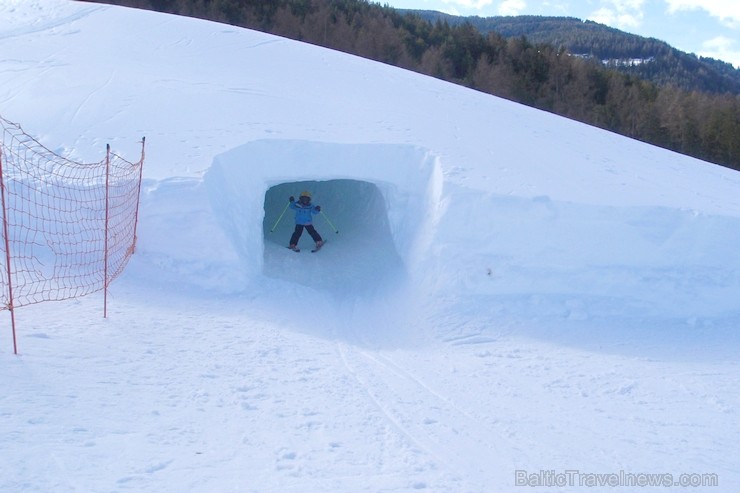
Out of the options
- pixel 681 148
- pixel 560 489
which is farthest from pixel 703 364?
pixel 681 148

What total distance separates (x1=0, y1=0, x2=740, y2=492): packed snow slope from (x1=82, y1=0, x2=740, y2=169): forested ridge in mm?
22481

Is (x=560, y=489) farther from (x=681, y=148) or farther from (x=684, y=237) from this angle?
(x=681, y=148)

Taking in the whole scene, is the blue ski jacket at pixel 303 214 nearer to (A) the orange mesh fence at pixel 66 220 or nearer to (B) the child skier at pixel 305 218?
(B) the child skier at pixel 305 218

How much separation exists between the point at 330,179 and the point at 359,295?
6.77 feet

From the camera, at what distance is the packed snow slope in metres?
4.49

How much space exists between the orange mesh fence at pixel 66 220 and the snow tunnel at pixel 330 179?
3.97 ft

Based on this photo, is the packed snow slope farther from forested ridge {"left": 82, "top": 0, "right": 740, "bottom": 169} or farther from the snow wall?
forested ridge {"left": 82, "top": 0, "right": 740, "bottom": 169}

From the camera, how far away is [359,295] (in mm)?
9070

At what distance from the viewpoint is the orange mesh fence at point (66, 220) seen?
7566 millimetres

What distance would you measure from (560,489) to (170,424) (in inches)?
108

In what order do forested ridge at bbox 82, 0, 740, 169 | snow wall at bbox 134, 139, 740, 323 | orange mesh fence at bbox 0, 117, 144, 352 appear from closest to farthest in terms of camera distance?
1. orange mesh fence at bbox 0, 117, 144, 352
2. snow wall at bbox 134, 139, 740, 323
3. forested ridge at bbox 82, 0, 740, 169

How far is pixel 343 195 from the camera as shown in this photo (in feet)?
44.0

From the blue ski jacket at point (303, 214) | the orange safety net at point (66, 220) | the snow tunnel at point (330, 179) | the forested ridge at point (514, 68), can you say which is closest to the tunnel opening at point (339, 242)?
the snow tunnel at point (330, 179)

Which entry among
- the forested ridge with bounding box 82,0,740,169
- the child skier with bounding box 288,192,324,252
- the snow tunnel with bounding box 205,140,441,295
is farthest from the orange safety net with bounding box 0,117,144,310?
the forested ridge with bounding box 82,0,740,169
